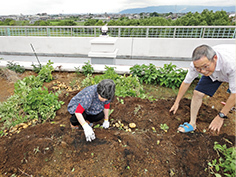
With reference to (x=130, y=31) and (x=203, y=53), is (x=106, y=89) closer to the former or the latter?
(x=203, y=53)

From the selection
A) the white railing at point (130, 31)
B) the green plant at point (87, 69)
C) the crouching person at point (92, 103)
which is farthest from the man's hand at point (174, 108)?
the white railing at point (130, 31)

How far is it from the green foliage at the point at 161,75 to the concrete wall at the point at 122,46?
307 cm

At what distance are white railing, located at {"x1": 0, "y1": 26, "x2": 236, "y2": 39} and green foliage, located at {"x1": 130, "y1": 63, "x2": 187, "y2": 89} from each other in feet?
11.6

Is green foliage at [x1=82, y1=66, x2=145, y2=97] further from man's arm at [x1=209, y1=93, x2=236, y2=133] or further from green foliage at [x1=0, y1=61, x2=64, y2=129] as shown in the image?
man's arm at [x1=209, y1=93, x2=236, y2=133]

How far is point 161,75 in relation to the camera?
3.62 m

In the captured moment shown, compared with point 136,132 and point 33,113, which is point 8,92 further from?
point 136,132

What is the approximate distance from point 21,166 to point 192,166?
181 centimetres

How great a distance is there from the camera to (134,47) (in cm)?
668

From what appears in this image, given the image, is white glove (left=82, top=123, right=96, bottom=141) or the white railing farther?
the white railing

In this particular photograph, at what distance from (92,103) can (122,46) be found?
5.10 meters

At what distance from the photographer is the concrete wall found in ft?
21.3

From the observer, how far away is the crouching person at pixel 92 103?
5.52 feet

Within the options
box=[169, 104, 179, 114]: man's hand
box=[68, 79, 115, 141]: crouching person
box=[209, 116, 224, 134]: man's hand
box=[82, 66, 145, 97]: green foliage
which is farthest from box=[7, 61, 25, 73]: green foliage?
box=[209, 116, 224, 134]: man's hand

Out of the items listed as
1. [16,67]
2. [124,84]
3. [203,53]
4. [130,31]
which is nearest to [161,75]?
[124,84]
